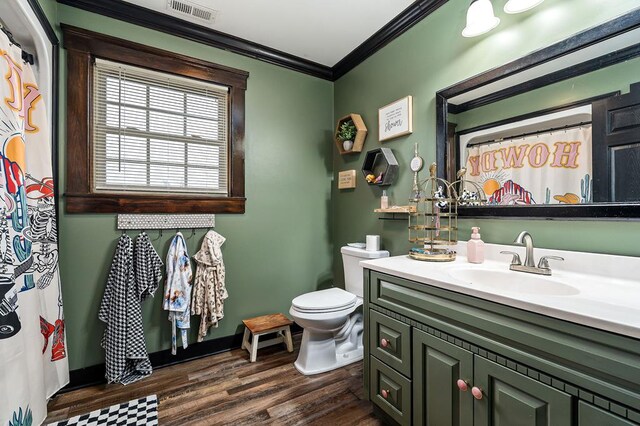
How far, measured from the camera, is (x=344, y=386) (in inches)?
72.6

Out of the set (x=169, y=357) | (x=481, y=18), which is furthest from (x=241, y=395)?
(x=481, y=18)

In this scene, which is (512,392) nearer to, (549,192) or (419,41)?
(549,192)

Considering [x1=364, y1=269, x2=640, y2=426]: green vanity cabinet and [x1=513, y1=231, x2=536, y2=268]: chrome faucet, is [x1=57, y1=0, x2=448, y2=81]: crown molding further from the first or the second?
[x1=364, y1=269, x2=640, y2=426]: green vanity cabinet

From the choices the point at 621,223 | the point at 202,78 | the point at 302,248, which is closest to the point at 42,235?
the point at 202,78

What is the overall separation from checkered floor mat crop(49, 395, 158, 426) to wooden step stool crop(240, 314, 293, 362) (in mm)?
693

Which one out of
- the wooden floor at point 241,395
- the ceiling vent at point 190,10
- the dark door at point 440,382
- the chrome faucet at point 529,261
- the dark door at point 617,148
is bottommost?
the wooden floor at point 241,395

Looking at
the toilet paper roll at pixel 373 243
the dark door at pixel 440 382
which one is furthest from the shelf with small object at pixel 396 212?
the dark door at pixel 440 382

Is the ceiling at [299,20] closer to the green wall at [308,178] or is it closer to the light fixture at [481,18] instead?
the green wall at [308,178]

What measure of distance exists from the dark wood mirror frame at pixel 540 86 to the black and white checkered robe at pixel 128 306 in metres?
Answer: 2.08

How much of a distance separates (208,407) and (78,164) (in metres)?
1.73

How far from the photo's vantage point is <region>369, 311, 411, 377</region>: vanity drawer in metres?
1.33

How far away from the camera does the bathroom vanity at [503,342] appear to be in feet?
2.51

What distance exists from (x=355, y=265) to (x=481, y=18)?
5.69 ft

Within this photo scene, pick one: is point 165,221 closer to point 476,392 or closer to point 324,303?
point 324,303
